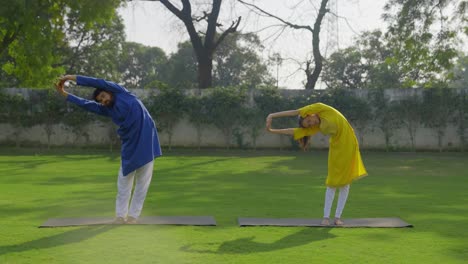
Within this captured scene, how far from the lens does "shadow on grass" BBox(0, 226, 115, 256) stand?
5969mm

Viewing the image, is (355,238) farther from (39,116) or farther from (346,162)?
(39,116)

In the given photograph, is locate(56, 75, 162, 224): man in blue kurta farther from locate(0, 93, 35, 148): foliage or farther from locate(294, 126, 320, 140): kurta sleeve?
locate(0, 93, 35, 148): foliage

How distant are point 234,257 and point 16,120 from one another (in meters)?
21.5

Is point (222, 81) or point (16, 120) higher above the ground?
point (222, 81)

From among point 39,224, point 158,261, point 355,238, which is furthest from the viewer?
point 39,224

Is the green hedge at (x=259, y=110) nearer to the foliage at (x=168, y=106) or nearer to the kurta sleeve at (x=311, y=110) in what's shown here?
the foliage at (x=168, y=106)

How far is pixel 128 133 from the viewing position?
25.0 ft

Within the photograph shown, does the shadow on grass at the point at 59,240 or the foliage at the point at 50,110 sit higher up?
the foliage at the point at 50,110

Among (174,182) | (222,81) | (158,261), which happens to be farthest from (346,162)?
(222,81)

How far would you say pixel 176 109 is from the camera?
26016 mm

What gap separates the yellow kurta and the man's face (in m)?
2.28

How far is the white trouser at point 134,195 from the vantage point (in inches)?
A: 301

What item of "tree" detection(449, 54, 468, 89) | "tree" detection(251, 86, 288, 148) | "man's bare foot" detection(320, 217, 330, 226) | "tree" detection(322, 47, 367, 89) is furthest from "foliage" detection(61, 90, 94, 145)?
"tree" detection(322, 47, 367, 89)

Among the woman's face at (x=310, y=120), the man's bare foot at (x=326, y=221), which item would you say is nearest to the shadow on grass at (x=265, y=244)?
the man's bare foot at (x=326, y=221)
